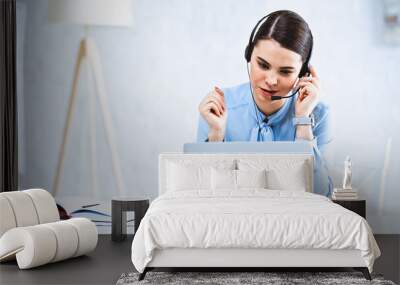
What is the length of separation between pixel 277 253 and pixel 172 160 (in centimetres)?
246

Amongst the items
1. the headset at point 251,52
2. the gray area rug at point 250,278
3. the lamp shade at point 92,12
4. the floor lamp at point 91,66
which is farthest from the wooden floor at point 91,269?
the lamp shade at point 92,12

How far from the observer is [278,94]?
7180 mm

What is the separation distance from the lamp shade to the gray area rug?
11.2ft

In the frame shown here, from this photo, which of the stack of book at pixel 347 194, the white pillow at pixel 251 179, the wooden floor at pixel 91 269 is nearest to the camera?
the wooden floor at pixel 91 269

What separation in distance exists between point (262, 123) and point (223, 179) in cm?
124

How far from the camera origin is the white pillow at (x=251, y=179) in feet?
20.4

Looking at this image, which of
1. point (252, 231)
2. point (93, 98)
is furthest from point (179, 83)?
point (252, 231)

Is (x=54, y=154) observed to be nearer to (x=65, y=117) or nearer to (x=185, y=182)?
(x=65, y=117)

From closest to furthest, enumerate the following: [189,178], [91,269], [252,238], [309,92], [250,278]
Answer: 1. [252,238]
2. [250,278]
3. [91,269]
4. [189,178]
5. [309,92]

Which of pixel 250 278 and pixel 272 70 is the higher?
pixel 272 70

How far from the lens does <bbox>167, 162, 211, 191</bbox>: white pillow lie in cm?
631

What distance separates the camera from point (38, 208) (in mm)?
5570

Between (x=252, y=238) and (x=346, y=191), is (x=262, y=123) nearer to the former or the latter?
(x=346, y=191)

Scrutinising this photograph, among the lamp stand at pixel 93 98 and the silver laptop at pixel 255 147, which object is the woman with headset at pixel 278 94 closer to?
the silver laptop at pixel 255 147
